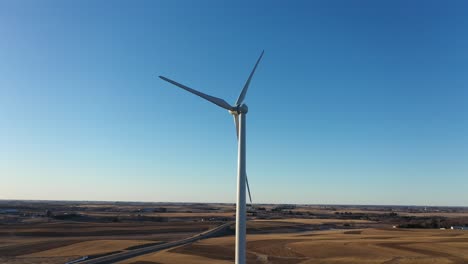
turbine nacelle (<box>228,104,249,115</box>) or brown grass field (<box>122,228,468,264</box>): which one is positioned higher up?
turbine nacelle (<box>228,104,249,115</box>)

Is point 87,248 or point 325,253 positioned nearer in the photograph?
point 325,253

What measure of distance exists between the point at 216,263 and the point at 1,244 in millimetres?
43927

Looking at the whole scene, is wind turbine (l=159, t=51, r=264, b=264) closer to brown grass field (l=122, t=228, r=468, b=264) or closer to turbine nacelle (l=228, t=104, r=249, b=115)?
turbine nacelle (l=228, t=104, r=249, b=115)

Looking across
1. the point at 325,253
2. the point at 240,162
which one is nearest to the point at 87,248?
the point at 325,253

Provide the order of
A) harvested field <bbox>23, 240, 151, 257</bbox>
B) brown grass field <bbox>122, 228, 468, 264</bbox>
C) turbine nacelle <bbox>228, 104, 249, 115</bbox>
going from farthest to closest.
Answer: harvested field <bbox>23, 240, 151, 257</bbox>, brown grass field <bbox>122, 228, 468, 264</bbox>, turbine nacelle <bbox>228, 104, 249, 115</bbox>

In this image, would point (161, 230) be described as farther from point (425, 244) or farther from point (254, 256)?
point (425, 244)

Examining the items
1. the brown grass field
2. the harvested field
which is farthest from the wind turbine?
the harvested field

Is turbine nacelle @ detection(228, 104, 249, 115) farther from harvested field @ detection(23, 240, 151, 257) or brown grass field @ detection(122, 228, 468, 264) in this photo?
harvested field @ detection(23, 240, 151, 257)

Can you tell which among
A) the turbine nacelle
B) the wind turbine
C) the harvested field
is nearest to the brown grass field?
the harvested field

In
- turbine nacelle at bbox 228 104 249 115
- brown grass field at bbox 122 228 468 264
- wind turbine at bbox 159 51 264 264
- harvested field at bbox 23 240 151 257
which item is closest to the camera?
wind turbine at bbox 159 51 264 264

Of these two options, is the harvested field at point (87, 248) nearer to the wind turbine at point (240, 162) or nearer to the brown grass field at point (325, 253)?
the brown grass field at point (325, 253)

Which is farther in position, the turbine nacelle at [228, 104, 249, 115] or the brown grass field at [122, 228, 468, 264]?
the brown grass field at [122, 228, 468, 264]

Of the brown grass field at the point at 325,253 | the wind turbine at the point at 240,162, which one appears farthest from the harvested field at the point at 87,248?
the wind turbine at the point at 240,162

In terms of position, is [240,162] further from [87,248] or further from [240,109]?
[87,248]
